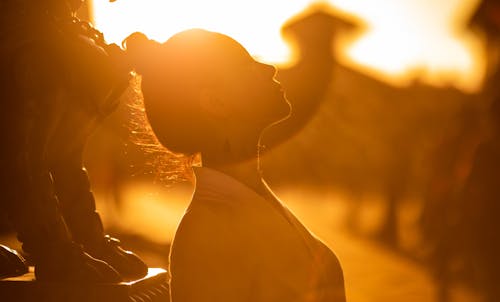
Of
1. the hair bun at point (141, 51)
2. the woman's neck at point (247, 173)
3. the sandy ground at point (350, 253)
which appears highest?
the hair bun at point (141, 51)

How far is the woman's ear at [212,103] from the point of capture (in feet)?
5.97

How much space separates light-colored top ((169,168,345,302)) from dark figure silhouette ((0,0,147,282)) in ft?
1.50

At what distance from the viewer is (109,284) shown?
2.08 metres

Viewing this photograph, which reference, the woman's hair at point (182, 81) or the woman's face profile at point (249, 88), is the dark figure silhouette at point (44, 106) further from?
the woman's face profile at point (249, 88)

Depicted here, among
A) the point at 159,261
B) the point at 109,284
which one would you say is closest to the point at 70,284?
the point at 109,284

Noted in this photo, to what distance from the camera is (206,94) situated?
5.97 feet

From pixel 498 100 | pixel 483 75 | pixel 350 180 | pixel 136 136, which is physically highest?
pixel 136 136

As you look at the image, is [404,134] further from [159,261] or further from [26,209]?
[26,209]

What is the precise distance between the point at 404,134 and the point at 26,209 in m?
→ 14.6

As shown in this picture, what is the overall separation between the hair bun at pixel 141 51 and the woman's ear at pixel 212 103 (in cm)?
18

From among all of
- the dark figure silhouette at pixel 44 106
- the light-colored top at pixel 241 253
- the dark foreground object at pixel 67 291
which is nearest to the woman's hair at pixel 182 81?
the light-colored top at pixel 241 253

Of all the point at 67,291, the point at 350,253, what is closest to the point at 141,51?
the point at 67,291

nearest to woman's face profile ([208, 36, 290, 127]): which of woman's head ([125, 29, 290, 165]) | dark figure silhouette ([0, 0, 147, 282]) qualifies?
woman's head ([125, 29, 290, 165])

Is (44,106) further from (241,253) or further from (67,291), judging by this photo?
(241,253)
